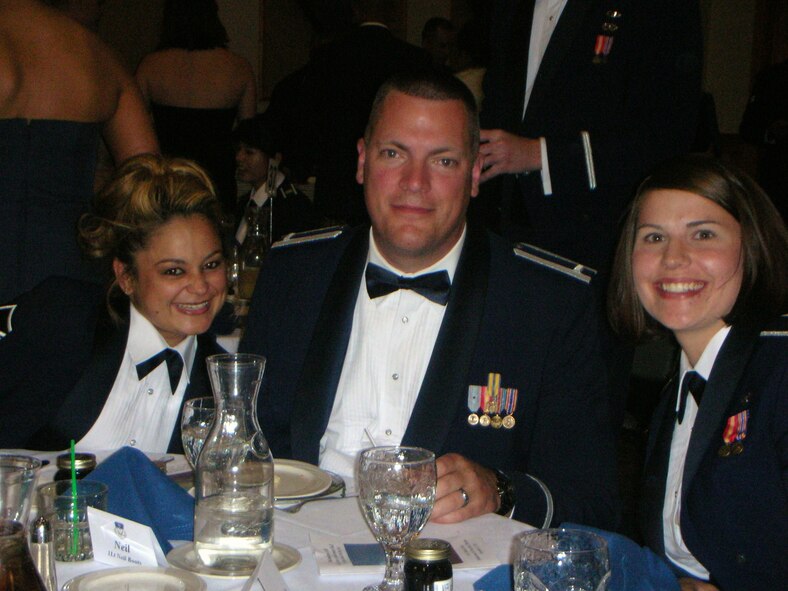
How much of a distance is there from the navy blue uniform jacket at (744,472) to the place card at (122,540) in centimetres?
112

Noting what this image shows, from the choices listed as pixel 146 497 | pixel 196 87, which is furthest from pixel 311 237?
pixel 196 87

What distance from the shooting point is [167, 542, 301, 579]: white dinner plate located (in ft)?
4.46

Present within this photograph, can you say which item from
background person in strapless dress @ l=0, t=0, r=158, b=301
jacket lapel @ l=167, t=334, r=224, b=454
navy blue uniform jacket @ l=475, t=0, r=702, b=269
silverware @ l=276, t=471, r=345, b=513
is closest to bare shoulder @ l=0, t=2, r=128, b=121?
background person in strapless dress @ l=0, t=0, r=158, b=301

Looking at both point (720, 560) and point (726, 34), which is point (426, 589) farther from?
point (726, 34)

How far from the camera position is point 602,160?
2.90 meters

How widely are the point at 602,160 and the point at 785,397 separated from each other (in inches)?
47.3

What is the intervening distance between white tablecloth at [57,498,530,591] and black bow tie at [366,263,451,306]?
2.37 ft

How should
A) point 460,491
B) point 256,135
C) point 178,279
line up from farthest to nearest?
point 256,135
point 178,279
point 460,491

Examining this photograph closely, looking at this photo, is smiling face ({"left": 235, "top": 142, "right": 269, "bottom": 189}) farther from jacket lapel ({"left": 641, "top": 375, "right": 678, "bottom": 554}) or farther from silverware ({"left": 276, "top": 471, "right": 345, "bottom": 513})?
silverware ({"left": 276, "top": 471, "right": 345, "bottom": 513})

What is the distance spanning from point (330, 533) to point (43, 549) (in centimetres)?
48

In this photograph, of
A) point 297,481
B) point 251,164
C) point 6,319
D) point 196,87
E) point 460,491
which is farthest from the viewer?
point 251,164

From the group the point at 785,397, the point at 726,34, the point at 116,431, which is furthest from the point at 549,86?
the point at 726,34

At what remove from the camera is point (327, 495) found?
5.76 ft

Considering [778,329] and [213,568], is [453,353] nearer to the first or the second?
[778,329]
